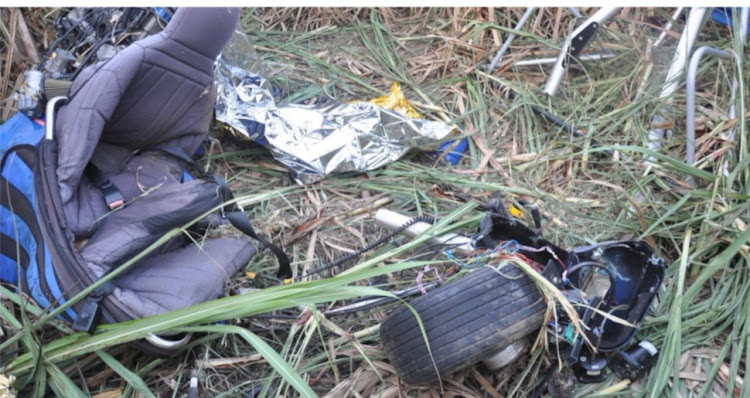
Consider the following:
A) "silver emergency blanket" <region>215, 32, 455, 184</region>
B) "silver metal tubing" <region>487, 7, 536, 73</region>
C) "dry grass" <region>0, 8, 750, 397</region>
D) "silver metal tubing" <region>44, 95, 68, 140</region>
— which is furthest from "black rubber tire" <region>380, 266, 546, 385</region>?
"silver metal tubing" <region>487, 7, 536, 73</region>

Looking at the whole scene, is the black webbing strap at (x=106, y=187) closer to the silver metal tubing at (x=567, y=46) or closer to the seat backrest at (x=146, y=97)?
the seat backrest at (x=146, y=97)

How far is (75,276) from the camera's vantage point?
1535 mm

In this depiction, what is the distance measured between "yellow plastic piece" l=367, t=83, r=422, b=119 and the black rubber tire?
1055mm

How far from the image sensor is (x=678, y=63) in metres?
2.31

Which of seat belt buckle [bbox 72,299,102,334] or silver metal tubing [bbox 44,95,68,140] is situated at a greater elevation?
silver metal tubing [bbox 44,95,68,140]

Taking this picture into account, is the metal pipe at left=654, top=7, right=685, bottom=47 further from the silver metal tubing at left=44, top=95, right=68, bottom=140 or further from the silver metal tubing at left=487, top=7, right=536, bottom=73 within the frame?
the silver metal tubing at left=44, top=95, right=68, bottom=140

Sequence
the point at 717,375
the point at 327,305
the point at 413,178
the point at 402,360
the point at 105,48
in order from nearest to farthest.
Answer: the point at 402,360, the point at 717,375, the point at 327,305, the point at 105,48, the point at 413,178

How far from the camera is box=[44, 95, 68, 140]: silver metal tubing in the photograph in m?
1.70

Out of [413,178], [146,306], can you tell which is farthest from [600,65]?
[146,306]

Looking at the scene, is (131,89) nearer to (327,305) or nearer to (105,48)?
(105,48)

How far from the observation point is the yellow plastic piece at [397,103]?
97.1 inches

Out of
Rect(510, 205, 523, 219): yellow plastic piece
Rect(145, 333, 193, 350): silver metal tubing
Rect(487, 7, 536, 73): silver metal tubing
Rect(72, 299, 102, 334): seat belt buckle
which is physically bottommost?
Rect(145, 333, 193, 350): silver metal tubing

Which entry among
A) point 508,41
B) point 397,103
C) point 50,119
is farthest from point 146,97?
point 508,41

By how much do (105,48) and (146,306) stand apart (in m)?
0.91
